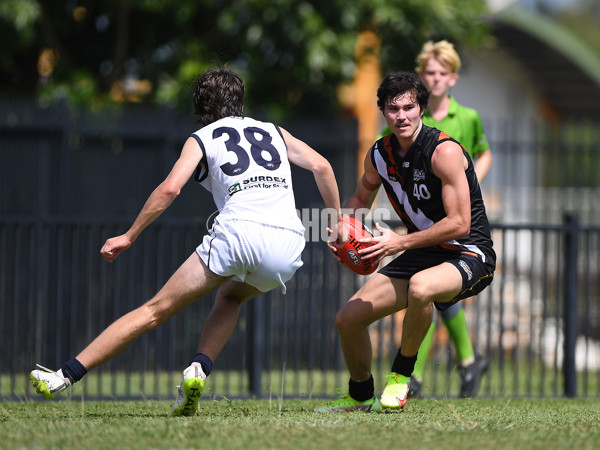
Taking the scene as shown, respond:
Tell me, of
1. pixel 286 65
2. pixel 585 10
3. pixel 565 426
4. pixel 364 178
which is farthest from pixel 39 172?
pixel 585 10

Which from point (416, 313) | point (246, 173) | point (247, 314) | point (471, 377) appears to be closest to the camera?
point (246, 173)

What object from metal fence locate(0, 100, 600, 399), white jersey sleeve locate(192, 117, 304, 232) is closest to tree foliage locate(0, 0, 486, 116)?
metal fence locate(0, 100, 600, 399)

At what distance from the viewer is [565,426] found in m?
5.24

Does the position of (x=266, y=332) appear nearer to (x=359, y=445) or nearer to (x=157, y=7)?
(x=359, y=445)

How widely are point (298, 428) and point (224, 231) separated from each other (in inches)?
47.2

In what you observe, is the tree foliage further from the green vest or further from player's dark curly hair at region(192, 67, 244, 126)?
player's dark curly hair at region(192, 67, 244, 126)

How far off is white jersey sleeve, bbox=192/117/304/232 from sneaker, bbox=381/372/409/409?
41.9 inches

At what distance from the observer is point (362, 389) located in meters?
6.02

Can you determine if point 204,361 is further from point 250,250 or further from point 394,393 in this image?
point 394,393

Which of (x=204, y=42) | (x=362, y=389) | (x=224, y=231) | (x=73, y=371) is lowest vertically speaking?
(x=362, y=389)

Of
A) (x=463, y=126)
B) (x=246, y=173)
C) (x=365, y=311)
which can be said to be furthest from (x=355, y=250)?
(x=463, y=126)

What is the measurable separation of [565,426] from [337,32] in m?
8.82

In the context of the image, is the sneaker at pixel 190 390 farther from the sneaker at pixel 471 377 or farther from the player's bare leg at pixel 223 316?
the sneaker at pixel 471 377

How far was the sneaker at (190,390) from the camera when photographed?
5414 mm
